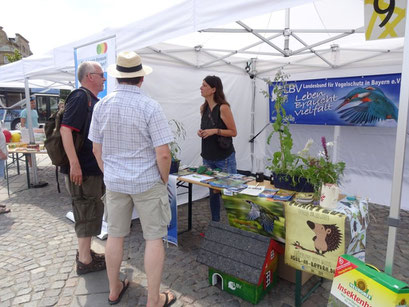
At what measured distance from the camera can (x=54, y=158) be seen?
2.29 m

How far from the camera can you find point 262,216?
2186 millimetres

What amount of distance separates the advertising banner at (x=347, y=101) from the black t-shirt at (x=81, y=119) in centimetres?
253

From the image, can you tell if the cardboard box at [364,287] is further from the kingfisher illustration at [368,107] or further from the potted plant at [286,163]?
the kingfisher illustration at [368,107]

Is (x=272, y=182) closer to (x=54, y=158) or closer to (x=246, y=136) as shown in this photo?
(x=54, y=158)

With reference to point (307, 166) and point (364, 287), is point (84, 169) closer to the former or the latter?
point (307, 166)

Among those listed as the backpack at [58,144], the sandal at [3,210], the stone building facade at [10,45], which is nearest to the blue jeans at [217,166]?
the backpack at [58,144]

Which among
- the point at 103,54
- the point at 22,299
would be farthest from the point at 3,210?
the point at 103,54

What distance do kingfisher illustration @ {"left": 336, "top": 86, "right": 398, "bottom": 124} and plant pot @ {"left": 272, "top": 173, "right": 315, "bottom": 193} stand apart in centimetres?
253

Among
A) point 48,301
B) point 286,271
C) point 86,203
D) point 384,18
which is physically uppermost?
point 384,18

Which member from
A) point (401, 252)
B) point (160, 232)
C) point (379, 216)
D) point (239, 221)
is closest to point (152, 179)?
point (160, 232)

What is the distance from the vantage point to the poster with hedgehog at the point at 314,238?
1765 mm

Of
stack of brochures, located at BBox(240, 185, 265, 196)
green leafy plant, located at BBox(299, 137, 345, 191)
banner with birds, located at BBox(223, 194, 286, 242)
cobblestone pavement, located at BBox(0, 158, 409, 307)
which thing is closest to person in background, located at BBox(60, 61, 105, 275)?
cobblestone pavement, located at BBox(0, 158, 409, 307)

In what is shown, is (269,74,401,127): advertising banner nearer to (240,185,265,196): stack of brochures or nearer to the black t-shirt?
(240,185,265,196): stack of brochures

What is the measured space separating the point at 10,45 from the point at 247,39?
46956 millimetres
